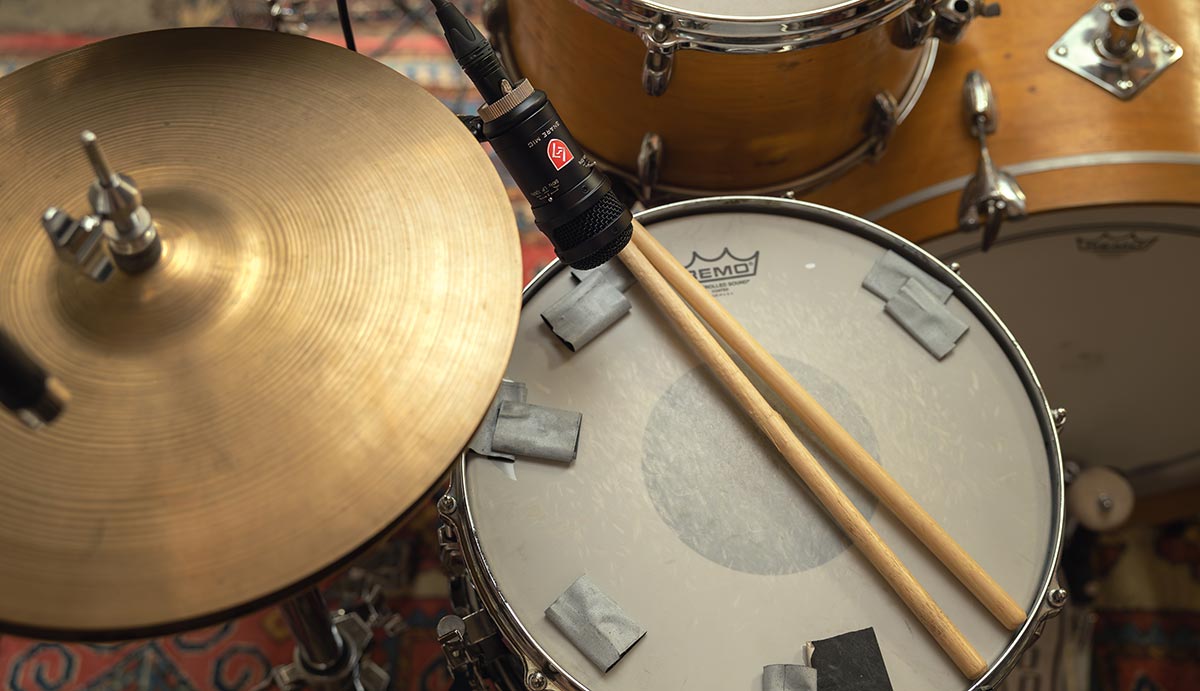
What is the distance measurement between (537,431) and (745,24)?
38 cm

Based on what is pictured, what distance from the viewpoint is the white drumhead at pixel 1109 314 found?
1051mm

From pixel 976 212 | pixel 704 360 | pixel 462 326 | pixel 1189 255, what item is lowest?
pixel 1189 255

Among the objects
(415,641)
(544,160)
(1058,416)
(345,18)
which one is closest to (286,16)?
(345,18)

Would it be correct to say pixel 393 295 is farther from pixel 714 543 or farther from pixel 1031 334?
pixel 1031 334

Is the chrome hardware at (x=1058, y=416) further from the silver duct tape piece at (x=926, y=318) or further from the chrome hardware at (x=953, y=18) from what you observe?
the chrome hardware at (x=953, y=18)

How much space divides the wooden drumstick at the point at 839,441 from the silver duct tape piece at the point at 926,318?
108 millimetres

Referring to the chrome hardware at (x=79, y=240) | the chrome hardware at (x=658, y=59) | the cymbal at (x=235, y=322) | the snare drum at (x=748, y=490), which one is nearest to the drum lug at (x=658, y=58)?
the chrome hardware at (x=658, y=59)

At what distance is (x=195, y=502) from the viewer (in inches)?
23.5

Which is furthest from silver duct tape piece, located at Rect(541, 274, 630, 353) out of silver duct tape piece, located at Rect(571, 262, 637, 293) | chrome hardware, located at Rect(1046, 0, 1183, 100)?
chrome hardware, located at Rect(1046, 0, 1183, 100)

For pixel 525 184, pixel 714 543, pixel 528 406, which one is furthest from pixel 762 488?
pixel 525 184

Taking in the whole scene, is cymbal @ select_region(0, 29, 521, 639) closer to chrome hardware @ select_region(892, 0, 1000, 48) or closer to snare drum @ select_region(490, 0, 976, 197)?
snare drum @ select_region(490, 0, 976, 197)

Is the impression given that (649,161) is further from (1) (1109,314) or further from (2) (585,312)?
(1) (1109,314)

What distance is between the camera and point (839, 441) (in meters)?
0.79

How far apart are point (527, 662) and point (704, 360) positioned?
28 centimetres
